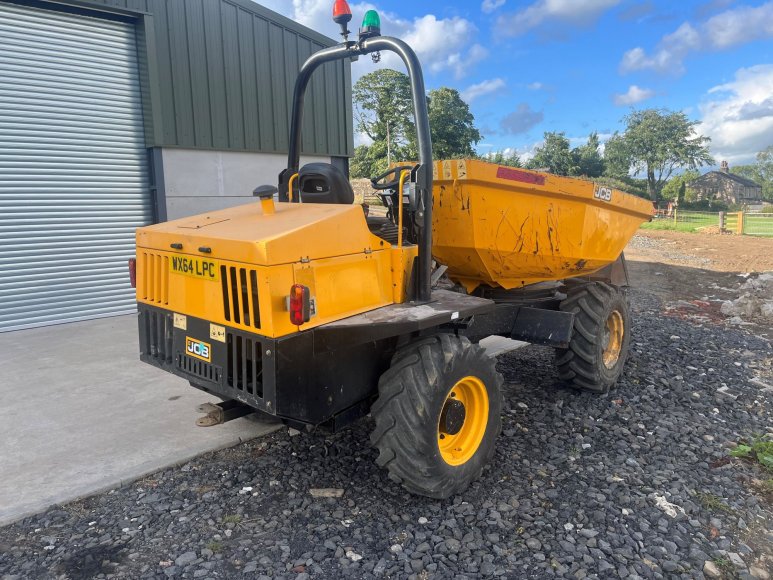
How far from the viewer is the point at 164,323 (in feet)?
11.2

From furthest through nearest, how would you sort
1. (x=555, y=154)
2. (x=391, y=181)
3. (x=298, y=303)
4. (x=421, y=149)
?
(x=555, y=154) < (x=391, y=181) < (x=421, y=149) < (x=298, y=303)

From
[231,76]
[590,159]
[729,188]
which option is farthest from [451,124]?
[729,188]

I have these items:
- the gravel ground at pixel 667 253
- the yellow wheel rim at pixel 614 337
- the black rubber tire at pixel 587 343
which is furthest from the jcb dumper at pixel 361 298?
the gravel ground at pixel 667 253

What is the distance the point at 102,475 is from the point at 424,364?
224 cm

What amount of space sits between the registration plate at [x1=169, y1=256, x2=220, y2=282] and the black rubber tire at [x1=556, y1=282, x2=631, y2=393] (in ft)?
10.6

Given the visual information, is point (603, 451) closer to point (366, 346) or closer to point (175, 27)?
point (366, 346)

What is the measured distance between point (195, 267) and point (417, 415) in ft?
4.89

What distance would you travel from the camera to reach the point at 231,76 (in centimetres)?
858

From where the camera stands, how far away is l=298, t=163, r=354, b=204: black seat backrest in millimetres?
3533

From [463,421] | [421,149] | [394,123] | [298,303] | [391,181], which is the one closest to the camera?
[298,303]

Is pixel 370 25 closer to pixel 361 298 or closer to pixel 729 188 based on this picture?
pixel 361 298

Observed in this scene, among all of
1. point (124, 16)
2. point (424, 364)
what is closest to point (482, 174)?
point (424, 364)

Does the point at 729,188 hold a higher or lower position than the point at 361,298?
higher

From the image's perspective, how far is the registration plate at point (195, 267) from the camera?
2994mm
